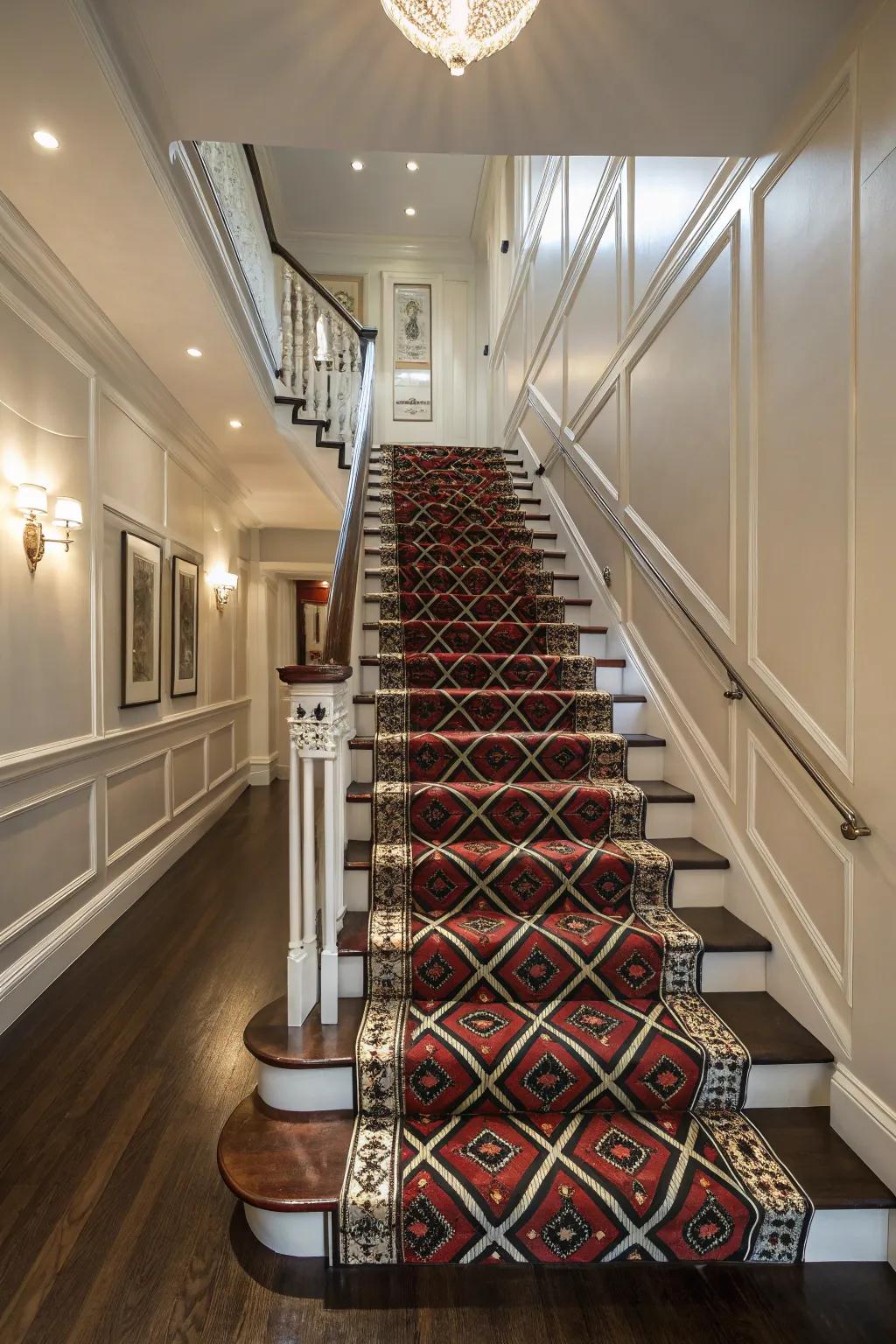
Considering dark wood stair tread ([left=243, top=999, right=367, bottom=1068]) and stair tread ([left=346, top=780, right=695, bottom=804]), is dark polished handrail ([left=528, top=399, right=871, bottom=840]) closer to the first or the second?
stair tread ([left=346, top=780, right=695, bottom=804])

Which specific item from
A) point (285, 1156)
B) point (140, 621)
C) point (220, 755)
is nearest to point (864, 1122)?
point (285, 1156)

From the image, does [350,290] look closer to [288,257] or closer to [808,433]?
[288,257]

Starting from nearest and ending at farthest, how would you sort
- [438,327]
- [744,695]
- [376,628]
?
[744,695] < [376,628] < [438,327]

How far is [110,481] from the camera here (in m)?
3.16

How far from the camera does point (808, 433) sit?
163 centimetres

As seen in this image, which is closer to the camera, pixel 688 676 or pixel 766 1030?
pixel 766 1030

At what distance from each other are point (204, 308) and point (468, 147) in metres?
1.51

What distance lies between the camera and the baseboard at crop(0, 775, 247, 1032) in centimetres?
229

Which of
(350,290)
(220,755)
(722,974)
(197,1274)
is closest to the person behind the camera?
(197,1274)

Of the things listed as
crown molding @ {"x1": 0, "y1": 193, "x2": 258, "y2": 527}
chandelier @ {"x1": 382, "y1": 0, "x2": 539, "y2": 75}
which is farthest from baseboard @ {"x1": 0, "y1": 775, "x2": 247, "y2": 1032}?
chandelier @ {"x1": 382, "y1": 0, "x2": 539, "y2": 75}

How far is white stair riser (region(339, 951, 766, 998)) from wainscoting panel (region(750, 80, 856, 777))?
0.64 m

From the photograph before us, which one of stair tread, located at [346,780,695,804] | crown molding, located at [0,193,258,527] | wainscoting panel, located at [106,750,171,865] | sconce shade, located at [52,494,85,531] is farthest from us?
wainscoting panel, located at [106,750,171,865]

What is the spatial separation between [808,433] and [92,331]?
287cm

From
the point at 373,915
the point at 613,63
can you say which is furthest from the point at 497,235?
the point at 373,915
